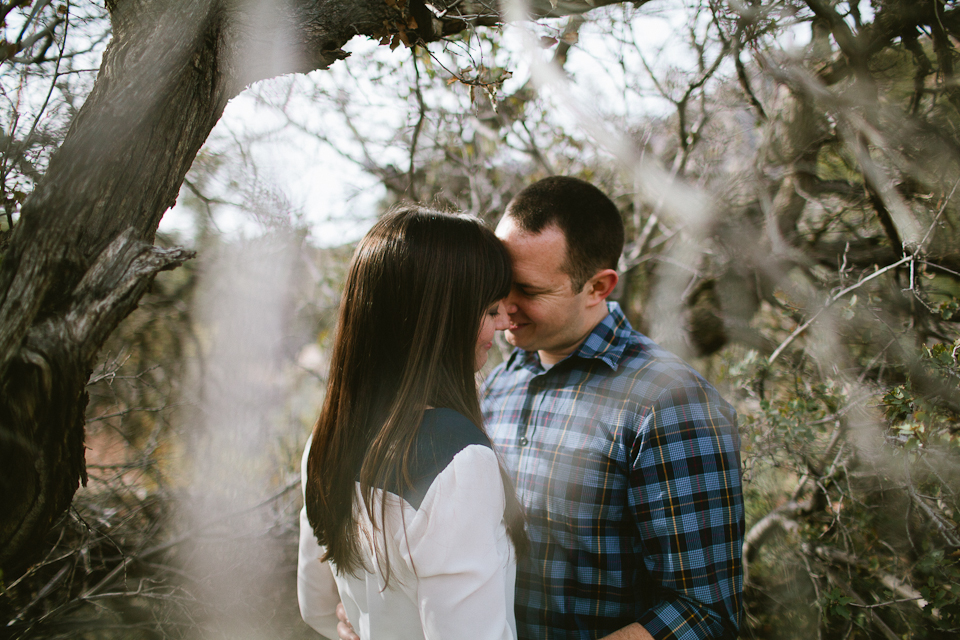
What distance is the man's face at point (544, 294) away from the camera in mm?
1724

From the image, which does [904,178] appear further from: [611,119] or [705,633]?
[705,633]

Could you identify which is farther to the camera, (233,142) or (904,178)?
(233,142)

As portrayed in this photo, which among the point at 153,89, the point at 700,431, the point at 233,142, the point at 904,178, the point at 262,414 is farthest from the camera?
the point at 262,414

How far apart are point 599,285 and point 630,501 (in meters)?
0.78

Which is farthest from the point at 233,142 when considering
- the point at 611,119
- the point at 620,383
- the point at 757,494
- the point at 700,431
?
the point at 757,494

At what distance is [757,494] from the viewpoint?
2.76m

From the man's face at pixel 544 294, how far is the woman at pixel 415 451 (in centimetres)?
29

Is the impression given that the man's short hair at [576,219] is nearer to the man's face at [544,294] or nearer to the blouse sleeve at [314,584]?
the man's face at [544,294]

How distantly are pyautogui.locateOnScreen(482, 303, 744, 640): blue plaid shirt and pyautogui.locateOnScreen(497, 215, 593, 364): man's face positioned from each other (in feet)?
0.30

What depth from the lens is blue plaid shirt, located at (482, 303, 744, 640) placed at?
4.27ft

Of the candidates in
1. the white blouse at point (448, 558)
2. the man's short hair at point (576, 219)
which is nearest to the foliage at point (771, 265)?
the man's short hair at point (576, 219)

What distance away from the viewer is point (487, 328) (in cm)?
143

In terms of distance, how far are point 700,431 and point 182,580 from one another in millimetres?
2719

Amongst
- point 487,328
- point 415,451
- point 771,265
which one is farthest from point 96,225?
point 771,265
